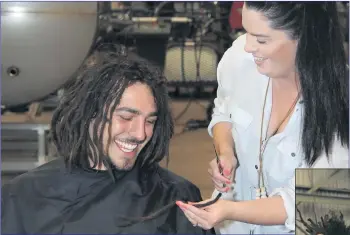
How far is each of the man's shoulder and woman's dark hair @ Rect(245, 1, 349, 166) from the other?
0.60 metres

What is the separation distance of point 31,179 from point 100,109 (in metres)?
0.27

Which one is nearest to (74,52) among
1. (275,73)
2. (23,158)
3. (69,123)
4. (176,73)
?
(176,73)

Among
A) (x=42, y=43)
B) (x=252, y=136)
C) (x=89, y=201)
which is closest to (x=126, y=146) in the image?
(x=89, y=201)

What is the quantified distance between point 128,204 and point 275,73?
455 mm

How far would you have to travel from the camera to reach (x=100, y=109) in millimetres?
1204

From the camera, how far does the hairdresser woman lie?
1.09 m

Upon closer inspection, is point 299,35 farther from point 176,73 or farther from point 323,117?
point 176,73

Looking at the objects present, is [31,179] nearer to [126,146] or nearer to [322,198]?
[126,146]

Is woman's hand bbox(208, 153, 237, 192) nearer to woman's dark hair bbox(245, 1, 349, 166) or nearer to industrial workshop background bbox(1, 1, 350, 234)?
woman's dark hair bbox(245, 1, 349, 166)

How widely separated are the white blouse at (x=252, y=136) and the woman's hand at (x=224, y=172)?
1.1 inches

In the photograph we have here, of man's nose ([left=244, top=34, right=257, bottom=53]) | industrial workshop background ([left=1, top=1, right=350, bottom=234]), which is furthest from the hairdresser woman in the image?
industrial workshop background ([left=1, top=1, right=350, bottom=234])

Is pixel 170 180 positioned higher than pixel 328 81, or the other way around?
pixel 328 81

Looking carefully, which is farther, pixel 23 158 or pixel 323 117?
pixel 23 158

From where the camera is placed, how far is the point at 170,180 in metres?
1.34
